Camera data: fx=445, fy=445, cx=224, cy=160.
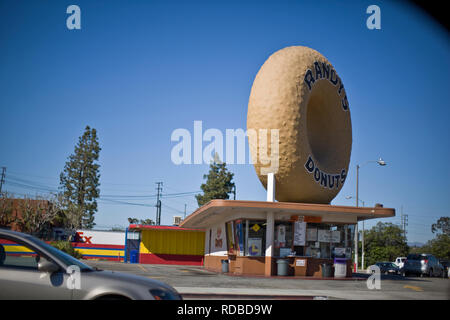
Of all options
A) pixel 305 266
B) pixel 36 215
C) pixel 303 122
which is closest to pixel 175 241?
pixel 36 215

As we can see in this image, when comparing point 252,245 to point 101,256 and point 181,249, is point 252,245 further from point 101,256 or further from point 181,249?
point 101,256

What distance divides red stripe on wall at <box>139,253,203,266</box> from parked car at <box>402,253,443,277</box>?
1862 cm

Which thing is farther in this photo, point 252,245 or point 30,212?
point 30,212

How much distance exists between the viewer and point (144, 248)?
42219 mm

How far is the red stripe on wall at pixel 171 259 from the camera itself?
137 ft

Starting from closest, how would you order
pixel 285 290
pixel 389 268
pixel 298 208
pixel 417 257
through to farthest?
pixel 285 290
pixel 298 208
pixel 417 257
pixel 389 268

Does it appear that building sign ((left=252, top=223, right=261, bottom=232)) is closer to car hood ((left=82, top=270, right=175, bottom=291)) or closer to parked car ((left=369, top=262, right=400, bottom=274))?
car hood ((left=82, top=270, right=175, bottom=291))

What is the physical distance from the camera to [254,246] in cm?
2320

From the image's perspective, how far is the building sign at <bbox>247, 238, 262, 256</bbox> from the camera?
23141mm

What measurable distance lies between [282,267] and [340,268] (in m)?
3.40

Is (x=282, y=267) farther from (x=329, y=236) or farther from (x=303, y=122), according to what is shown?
(x=303, y=122)

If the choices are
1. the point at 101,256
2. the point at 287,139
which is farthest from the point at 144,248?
the point at 287,139
